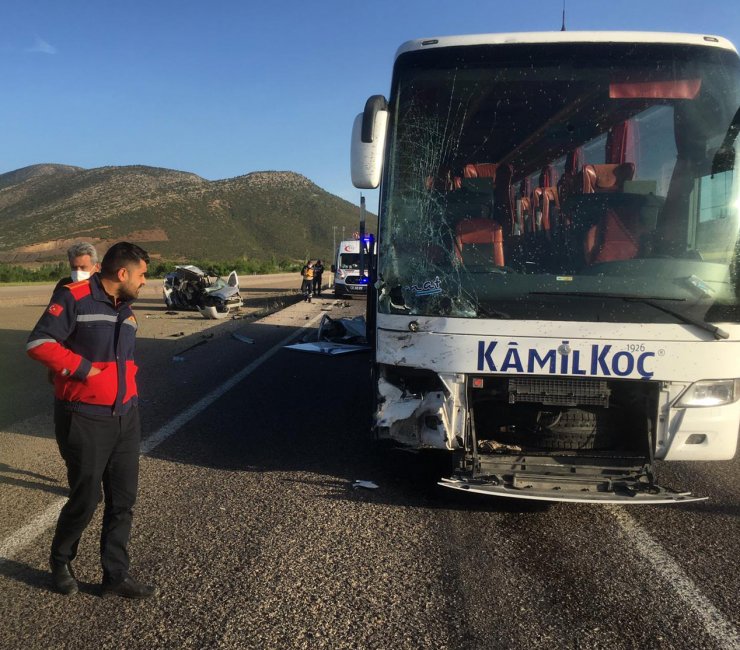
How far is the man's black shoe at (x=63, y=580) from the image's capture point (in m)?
3.39

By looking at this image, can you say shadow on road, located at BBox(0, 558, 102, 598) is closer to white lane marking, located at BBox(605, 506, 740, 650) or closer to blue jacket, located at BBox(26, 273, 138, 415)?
blue jacket, located at BBox(26, 273, 138, 415)

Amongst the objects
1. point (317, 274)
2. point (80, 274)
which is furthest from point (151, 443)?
point (317, 274)

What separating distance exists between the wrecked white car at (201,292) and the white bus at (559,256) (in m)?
16.3

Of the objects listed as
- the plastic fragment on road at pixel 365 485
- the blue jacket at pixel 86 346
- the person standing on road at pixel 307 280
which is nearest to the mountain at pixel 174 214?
the person standing on road at pixel 307 280

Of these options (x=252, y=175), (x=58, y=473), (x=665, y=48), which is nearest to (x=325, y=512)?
(x=58, y=473)

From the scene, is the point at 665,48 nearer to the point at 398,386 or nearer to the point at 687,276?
the point at 687,276

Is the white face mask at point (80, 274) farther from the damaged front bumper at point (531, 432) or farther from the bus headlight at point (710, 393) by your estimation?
the bus headlight at point (710, 393)

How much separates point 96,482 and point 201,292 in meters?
19.2

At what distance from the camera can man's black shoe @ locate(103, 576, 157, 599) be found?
132 inches

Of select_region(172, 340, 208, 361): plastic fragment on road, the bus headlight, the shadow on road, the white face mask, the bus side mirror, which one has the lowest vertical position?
select_region(172, 340, 208, 361): plastic fragment on road

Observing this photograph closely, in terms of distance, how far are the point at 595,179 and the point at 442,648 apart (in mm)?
3267

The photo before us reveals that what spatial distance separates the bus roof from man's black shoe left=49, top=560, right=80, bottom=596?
3964mm

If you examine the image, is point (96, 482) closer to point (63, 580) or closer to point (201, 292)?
point (63, 580)

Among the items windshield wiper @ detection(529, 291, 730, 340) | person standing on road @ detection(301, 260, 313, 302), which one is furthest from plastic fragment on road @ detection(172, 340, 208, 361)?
person standing on road @ detection(301, 260, 313, 302)
